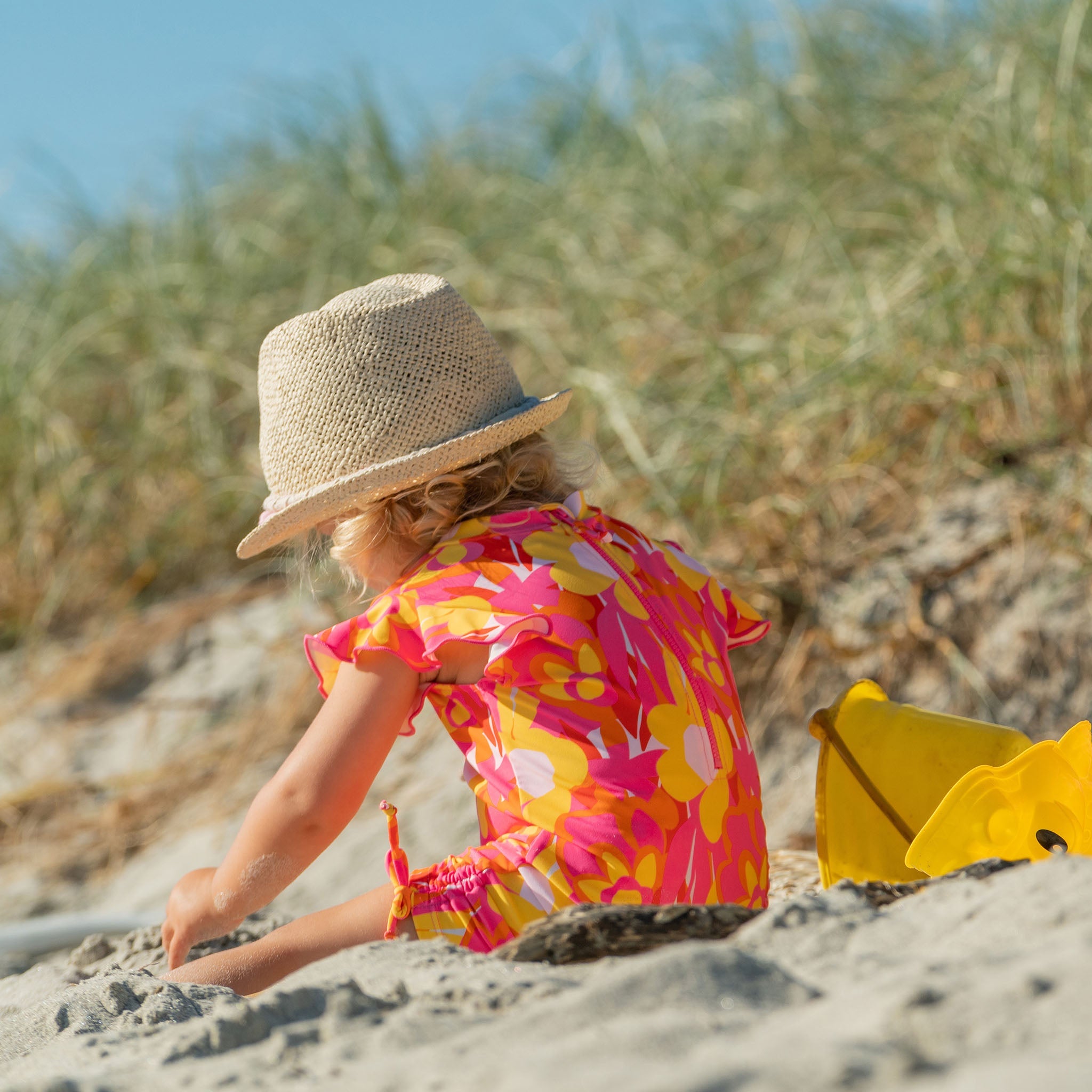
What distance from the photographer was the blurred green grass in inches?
122

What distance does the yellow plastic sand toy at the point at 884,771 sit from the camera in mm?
1734

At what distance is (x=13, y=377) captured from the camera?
468cm

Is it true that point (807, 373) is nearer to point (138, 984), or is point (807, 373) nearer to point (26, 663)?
point (138, 984)

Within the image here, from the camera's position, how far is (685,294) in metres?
3.88

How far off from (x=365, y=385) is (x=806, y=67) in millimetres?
3639

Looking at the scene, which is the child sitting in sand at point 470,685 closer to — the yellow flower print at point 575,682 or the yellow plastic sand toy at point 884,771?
the yellow flower print at point 575,682

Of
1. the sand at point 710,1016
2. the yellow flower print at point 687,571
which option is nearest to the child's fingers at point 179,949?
the sand at point 710,1016

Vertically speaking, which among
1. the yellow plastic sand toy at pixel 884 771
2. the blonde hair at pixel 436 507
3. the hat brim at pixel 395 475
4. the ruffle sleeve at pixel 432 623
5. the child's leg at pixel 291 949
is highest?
the hat brim at pixel 395 475

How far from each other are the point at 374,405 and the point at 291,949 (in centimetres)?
70

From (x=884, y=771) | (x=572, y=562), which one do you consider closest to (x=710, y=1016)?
(x=572, y=562)

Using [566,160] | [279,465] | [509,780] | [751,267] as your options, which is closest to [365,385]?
[279,465]

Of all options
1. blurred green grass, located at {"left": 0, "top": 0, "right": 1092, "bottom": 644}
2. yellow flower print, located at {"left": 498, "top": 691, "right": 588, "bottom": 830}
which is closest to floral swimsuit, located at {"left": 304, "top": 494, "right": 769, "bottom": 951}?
yellow flower print, located at {"left": 498, "top": 691, "right": 588, "bottom": 830}

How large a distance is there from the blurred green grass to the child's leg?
1.68 meters

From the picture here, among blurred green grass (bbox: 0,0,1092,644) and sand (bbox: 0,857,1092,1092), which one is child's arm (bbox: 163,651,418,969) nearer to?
sand (bbox: 0,857,1092,1092)
